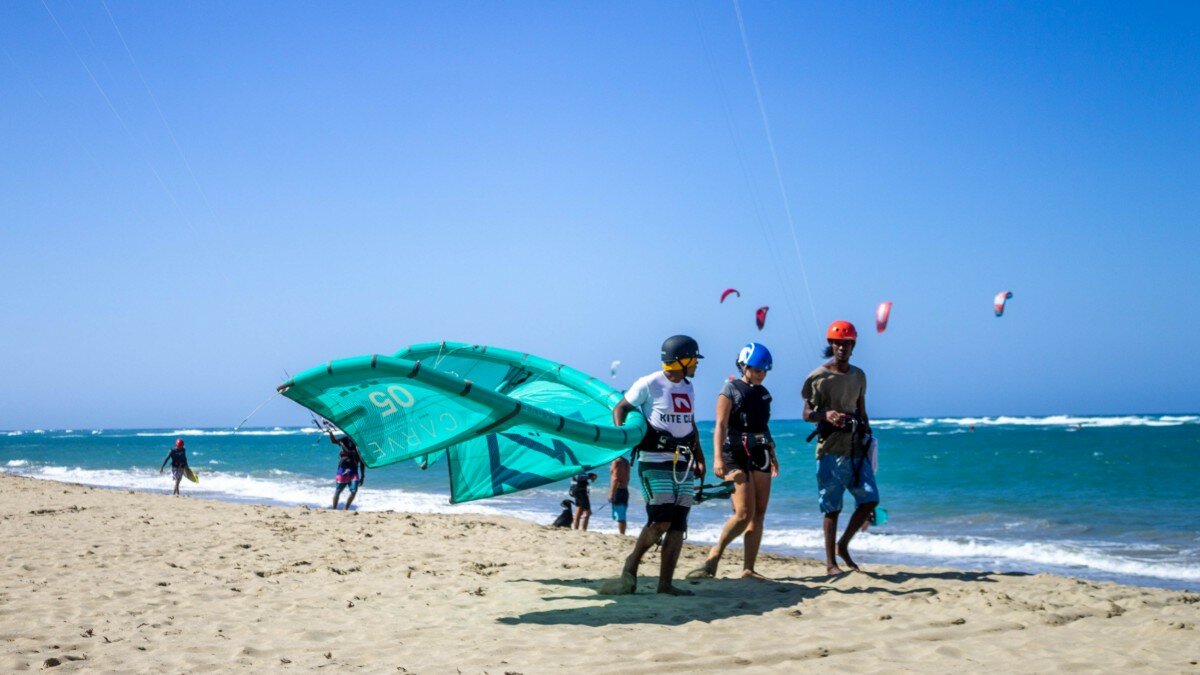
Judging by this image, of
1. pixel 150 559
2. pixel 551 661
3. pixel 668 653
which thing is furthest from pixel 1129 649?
pixel 150 559

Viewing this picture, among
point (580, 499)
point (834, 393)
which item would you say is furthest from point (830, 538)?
point (580, 499)

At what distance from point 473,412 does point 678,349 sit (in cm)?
141

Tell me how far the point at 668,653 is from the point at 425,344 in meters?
3.88

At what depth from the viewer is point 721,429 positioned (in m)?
6.40

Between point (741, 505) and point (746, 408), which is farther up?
point (746, 408)

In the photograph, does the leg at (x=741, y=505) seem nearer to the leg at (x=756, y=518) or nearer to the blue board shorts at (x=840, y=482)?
the leg at (x=756, y=518)

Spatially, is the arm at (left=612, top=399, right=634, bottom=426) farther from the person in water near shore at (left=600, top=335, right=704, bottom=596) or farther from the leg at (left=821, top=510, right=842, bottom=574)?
the leg at (left=821, top=510, right=842, bottom=574)

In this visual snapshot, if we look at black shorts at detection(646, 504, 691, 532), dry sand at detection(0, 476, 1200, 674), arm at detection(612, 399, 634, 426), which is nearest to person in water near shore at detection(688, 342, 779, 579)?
black shorts at detection(646, 504, 691, 532)

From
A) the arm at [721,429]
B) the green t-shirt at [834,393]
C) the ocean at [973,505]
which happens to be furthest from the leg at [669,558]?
the ocean at [973,505]

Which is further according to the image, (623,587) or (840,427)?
(840,427)

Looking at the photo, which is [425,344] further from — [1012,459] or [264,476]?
[1012,459]

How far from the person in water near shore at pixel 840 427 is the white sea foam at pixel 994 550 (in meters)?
6.45

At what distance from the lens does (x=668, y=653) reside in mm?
4805

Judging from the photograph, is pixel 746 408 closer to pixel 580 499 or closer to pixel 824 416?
pixel 824 416
